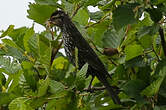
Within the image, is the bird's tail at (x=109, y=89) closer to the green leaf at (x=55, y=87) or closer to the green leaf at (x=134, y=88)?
the green leaf at (x=134, y=88)

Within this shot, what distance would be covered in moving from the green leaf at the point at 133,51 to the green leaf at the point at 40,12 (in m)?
0.41

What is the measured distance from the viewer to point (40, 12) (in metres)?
1.87

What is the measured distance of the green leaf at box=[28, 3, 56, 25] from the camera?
1.84 metres

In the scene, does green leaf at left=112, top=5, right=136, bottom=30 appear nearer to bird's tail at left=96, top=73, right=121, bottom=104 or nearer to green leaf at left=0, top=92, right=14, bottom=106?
bird's tail at left=96, top=73, right=121, bottom=104

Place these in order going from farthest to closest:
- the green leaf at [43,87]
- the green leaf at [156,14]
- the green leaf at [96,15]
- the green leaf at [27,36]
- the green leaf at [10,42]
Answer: the green leaf at [96,15]
the green leaf at [10,42]
the green leaf at [27,36]
the green leaf at [156,14]
the green leaf at [43,87]

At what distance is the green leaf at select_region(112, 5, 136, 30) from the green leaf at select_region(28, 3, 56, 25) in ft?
1.17

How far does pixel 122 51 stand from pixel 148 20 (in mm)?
221

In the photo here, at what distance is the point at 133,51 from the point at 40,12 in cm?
49

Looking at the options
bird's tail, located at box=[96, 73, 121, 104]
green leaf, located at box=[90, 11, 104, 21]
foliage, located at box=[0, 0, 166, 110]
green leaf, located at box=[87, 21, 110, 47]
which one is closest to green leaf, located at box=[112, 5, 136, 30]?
foliage, located at box=[0, 0, 166, 110]

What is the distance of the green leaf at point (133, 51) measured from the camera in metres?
1.75

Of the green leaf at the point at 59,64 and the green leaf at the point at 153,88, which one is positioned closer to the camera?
the green leaf at the point at 153,88

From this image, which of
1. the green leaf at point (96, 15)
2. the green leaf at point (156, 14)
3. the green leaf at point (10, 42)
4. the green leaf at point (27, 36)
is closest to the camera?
the green leaf at point (156, 14)

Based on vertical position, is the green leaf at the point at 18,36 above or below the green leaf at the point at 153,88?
above

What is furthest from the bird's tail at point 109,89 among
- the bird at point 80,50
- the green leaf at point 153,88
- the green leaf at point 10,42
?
the green leaf at point 10,42
